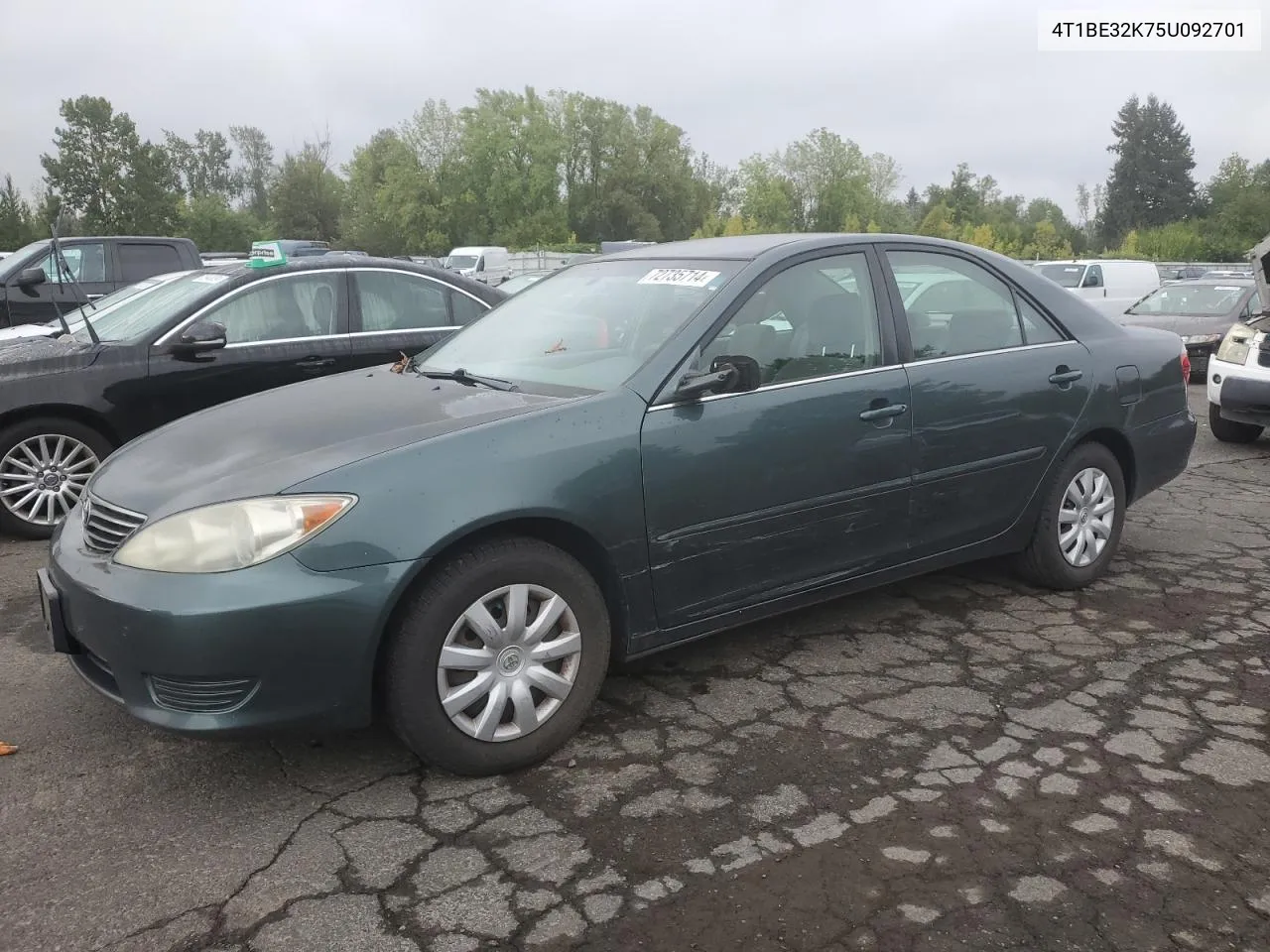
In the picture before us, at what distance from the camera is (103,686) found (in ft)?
10.2

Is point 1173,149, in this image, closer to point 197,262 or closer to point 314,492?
point 197,262

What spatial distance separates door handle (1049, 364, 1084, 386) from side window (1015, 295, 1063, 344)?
0.44ft

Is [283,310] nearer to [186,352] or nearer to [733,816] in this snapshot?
[186,352]

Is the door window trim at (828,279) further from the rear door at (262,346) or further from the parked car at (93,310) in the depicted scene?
the parked car at (93,310)

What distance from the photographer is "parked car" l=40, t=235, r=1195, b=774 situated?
9.53 feet

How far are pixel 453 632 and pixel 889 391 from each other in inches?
75.1

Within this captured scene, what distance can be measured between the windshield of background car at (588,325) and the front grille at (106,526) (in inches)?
52.3

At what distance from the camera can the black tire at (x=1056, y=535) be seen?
4699 mm

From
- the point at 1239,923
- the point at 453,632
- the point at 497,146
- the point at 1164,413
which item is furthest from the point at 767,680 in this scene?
the point at 497,146

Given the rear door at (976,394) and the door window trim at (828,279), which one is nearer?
the door window trim at (828,279)

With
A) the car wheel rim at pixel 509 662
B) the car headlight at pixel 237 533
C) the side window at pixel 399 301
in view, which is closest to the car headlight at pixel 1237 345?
the side window at pixel 399 301

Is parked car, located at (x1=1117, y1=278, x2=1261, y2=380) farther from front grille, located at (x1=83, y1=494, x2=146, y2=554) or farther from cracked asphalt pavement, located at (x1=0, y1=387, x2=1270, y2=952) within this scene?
front grille, located at (x1=83, y1=494, x2=146, y2=554)

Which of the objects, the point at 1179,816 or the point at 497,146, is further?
the point at 497,146

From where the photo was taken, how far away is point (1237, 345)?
8781 millimetres
